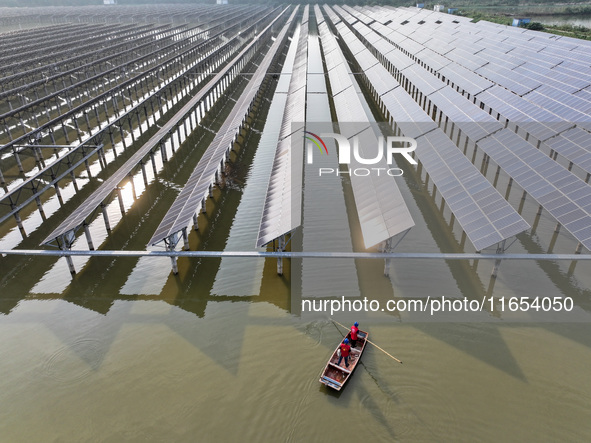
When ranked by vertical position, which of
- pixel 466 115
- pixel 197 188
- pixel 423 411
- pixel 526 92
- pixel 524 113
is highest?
pixel 526 92

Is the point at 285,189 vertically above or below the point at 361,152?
above

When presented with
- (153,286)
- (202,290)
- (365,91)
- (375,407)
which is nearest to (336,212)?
(202,290)

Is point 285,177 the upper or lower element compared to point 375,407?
upper

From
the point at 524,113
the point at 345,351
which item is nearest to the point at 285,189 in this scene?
the point at 345,351

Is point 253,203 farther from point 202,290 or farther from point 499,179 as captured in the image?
point 499,179

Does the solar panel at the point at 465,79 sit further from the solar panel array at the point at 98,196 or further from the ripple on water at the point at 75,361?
the ripple on water at the point at 75,361

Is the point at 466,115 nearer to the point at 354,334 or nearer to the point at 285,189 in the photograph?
the point at 285,189
